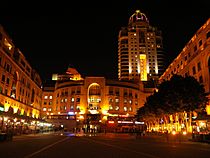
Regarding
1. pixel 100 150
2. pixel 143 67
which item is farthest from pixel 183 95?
pixel 143 67

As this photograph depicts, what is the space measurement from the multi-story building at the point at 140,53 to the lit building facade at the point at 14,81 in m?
86.1

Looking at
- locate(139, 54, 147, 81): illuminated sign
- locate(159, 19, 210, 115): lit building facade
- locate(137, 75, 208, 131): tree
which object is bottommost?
locate(137, 75, 208, 131): tree

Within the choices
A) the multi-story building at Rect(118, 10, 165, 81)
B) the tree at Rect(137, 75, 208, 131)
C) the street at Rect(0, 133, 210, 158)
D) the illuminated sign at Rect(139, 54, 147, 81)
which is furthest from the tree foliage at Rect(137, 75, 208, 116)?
the illuminated sign at Rect(139, 54, 147, 81)

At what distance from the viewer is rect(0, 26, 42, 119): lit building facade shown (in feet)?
168

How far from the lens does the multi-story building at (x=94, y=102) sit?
9994 cm

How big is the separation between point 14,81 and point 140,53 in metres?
114

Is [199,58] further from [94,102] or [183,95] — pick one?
[94,102]

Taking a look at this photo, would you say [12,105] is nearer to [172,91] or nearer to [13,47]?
[13,47]

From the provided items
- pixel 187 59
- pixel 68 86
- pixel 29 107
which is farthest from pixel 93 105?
pixel 187 59

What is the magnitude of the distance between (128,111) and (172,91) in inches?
2658

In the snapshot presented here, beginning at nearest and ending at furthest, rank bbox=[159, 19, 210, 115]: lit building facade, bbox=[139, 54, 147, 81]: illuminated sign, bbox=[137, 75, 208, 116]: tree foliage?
bbox=[137, 75, 208, 116]: tree foliage → bbox=[159, 19, 210, 115]: lit building facade → bbox=[139, 54, 147, 81]: illuminated sign

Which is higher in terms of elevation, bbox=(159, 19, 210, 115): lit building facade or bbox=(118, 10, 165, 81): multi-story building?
bbox=(118, 10, 165, 81): multi-story building

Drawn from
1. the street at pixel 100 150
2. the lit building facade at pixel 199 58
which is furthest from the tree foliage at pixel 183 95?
the street at pixel 100 150

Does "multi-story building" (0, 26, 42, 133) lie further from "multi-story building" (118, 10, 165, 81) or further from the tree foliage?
"multi-story building" (118, 10, 165, 81)
